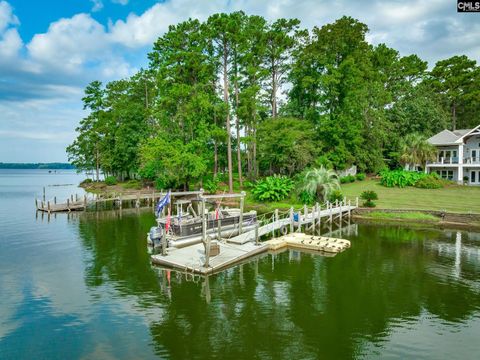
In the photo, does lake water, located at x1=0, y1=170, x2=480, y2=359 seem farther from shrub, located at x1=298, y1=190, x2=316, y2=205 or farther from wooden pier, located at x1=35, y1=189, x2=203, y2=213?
wooden pier, located at x1=35, y1=189, x2=203, y2=213

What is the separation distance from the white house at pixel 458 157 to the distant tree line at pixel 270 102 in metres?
5.45

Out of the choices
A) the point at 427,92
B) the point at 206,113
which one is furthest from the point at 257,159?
the point at 427,92

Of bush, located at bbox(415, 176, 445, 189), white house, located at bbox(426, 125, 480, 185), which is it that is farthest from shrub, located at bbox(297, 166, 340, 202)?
white house, located at bbox(426, 125, 480, 185)

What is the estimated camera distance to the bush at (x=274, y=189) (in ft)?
140

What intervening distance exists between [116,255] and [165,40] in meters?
36.6

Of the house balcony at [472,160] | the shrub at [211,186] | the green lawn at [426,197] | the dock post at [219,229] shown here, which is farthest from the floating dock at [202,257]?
the house balcony at [472,160]

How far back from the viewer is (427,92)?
212ft

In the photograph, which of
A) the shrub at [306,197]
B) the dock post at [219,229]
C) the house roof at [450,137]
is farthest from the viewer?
the house roof at [450,137]

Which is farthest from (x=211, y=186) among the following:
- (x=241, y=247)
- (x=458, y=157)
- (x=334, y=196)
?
(x=458, y=157)

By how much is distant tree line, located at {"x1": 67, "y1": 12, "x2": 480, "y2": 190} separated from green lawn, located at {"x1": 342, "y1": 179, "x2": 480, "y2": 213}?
7.94 meters

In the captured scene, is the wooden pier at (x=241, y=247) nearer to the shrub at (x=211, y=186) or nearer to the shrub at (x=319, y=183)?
the shrub at (x=319, y=183)

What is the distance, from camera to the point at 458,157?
49906 millimetres

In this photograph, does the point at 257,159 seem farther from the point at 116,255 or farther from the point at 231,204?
the point at 116,255

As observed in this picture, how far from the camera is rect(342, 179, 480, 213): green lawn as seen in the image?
1406 inches
